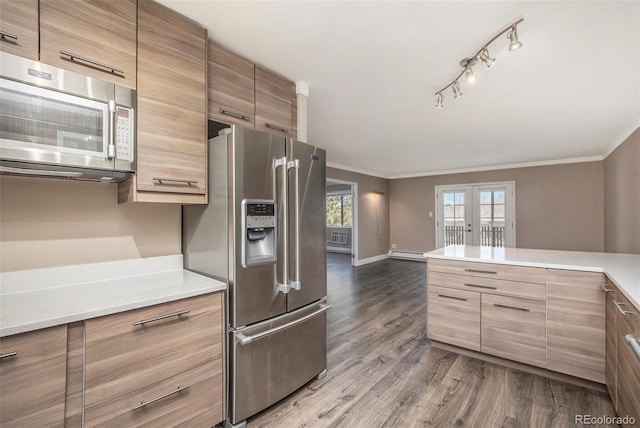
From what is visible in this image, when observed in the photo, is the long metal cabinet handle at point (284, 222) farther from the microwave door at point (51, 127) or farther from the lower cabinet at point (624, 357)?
the lower cabinet at point (624, 357)

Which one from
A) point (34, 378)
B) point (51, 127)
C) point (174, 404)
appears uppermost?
point (51, 127)

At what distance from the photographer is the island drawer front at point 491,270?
2.21 m

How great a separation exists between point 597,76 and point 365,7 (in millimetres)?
2258

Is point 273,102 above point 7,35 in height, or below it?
above

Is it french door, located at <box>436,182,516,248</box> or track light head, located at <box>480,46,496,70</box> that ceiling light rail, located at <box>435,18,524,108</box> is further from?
french door, located at <box>436,182,516,248</box>

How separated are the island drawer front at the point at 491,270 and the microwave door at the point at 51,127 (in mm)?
2682

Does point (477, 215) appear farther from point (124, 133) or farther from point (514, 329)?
point (124, 133)

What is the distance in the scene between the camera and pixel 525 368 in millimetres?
2295

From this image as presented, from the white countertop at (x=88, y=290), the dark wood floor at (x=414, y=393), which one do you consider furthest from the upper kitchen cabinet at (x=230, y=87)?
the dark wood floor at (x=414, y=393)

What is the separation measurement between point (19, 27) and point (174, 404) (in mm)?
1894

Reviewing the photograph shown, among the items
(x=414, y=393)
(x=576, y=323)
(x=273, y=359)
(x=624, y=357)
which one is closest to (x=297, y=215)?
(x=273, y=359)

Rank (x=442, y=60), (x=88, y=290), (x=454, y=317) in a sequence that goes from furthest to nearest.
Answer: (x=454, y=317) < (x=442, y=60) < (x=88, y=290)

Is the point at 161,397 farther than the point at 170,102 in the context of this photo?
No

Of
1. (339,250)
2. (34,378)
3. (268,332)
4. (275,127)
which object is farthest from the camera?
(339,250)
